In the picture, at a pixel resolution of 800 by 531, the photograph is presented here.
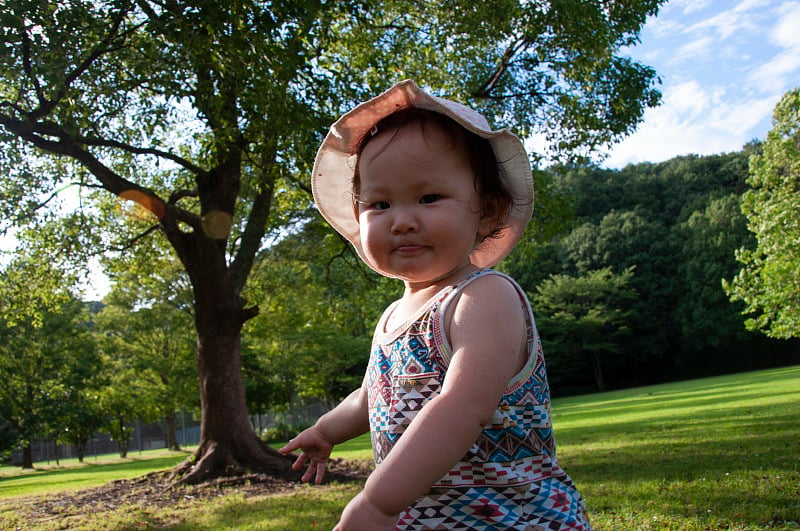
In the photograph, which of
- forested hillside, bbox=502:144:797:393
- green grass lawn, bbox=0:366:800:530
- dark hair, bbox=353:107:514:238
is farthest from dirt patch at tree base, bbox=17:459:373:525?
forested hillside, bbox=502:144:797:393

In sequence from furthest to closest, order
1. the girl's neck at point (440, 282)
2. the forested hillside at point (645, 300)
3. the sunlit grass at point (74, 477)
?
1. the forested hillside at point (645, 300)
2. the sunlit grass at point (74, 477)
3. the girl's neck at point (440, 282)

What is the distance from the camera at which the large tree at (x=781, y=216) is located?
69.2ft

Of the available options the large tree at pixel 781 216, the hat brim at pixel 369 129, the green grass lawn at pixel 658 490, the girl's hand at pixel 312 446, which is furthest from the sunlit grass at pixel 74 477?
the large tree at pixel 781 216

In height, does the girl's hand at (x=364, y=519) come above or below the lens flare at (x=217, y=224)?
below

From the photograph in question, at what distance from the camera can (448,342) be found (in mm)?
1574

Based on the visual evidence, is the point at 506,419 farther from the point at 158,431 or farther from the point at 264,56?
the point at 158,431

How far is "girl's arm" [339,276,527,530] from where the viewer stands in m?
1.31

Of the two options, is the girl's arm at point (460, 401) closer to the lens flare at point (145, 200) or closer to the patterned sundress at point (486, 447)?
the patterned sundress at point (486, 447)

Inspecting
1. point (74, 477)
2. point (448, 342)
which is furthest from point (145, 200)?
point (74, 477)

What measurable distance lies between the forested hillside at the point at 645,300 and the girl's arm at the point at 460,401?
3865cm

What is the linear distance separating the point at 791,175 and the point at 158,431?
1800 inches

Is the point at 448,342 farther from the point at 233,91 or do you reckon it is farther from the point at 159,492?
the point at 159,492

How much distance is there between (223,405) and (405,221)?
10.2 m

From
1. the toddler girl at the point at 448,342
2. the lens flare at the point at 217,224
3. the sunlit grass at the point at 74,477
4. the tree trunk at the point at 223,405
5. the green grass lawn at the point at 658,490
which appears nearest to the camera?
the toddler girl at the point at 448,342
